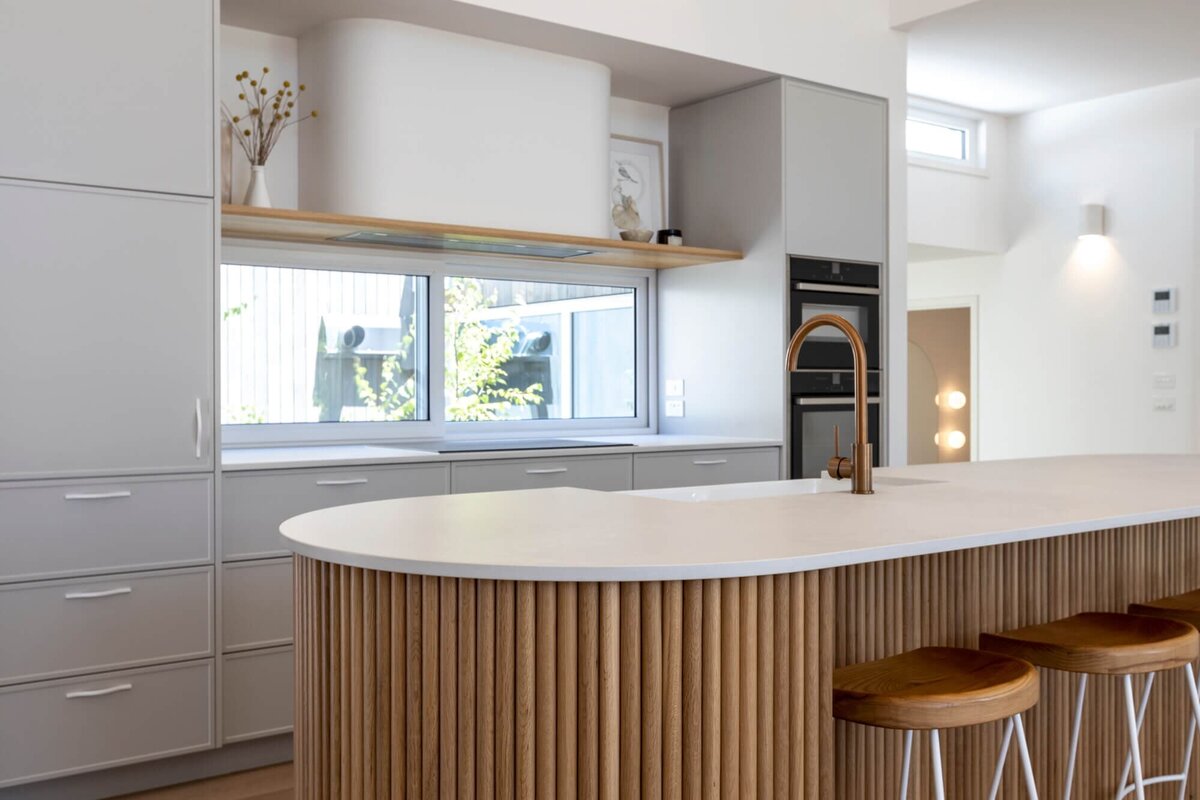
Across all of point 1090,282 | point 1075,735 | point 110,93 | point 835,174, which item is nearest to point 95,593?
point 110,93

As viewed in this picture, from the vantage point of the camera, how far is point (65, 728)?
118 inches

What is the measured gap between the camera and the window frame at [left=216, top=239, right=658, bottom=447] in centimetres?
399

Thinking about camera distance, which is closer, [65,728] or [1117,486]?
[1117,486]

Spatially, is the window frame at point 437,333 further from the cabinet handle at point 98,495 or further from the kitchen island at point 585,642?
the kitchen island at point 585,642

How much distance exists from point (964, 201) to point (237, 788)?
5.43 metres

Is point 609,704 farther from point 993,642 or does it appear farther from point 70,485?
point 70,485

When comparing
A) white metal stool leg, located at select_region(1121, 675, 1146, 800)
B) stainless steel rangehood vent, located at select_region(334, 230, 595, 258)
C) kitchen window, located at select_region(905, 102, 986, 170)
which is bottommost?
white metal stool leg, located at select_region(1121, 675, 1146, 800)

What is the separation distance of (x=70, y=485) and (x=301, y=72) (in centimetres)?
179

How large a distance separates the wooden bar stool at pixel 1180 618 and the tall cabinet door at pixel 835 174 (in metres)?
2.26

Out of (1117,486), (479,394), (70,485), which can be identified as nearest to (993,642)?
(1117,486)

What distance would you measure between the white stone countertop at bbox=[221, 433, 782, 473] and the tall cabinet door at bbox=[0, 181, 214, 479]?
263 millimetres

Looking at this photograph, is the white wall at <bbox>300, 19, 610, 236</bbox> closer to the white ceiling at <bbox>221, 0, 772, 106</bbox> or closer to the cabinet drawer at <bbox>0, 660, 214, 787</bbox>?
the white ceiling at <bbox>221, 0, 772, 106</bbox>

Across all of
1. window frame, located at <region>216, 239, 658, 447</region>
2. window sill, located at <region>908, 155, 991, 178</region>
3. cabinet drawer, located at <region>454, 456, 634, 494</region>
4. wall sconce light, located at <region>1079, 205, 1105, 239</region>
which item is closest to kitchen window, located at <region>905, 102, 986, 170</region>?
window sill, located at <region>908, 155, 991, 178</region>

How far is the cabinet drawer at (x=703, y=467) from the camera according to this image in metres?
4.25
